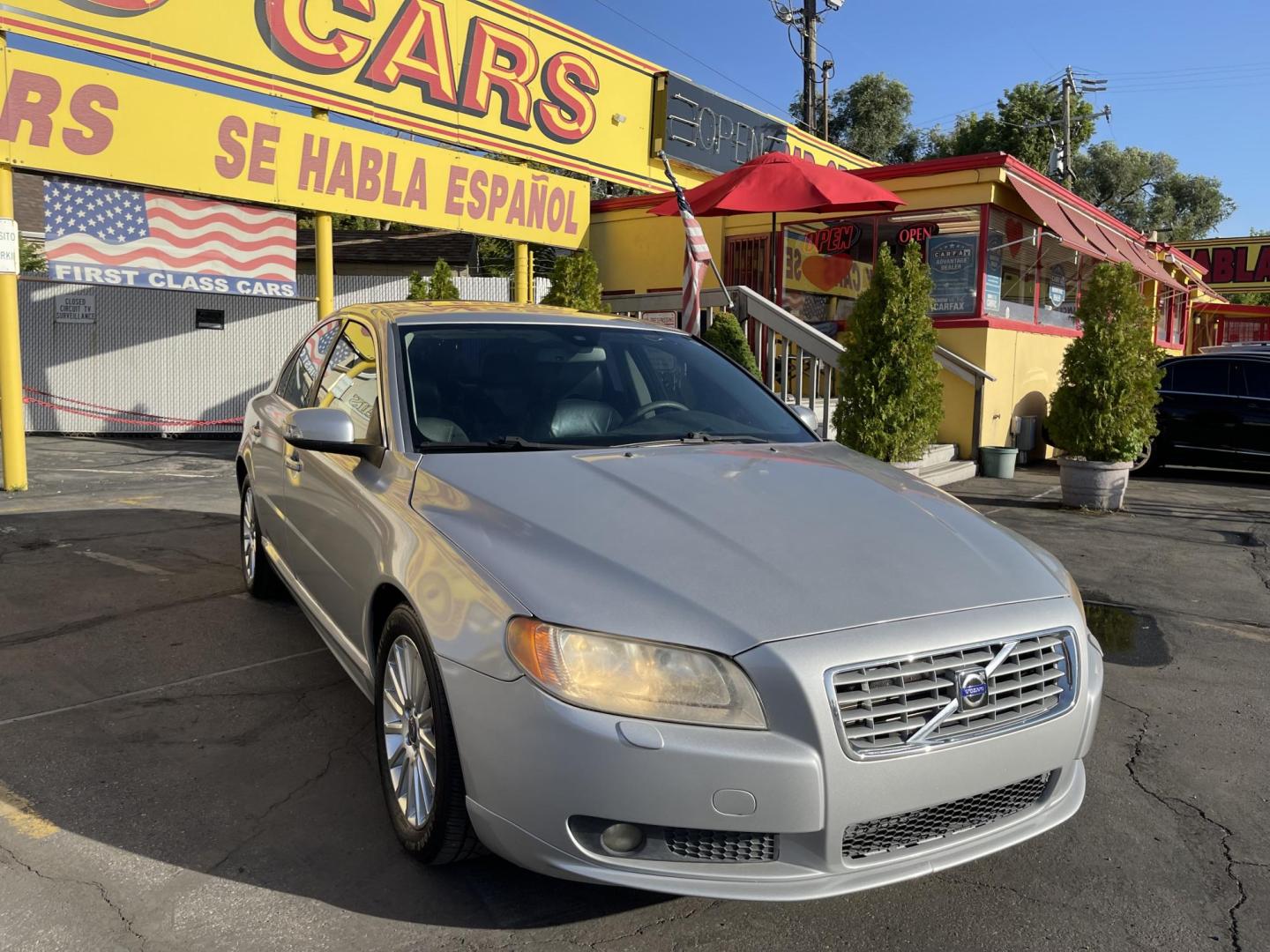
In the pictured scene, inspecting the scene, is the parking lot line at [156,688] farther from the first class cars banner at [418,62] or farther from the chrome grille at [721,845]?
the first class cars banner at [418,62]

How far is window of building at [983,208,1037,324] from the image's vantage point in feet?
41.5

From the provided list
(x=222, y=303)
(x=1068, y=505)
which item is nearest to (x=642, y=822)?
(x=1068, y=505)

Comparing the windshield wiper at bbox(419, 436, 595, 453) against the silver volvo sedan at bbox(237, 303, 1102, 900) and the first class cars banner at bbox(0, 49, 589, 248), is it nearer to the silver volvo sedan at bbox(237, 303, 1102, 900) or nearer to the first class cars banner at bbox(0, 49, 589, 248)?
the silver volvo sedan at bbox(237, 303, 1102, 900)

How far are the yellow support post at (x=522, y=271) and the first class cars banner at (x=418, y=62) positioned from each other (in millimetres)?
1211

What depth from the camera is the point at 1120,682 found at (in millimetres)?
4539

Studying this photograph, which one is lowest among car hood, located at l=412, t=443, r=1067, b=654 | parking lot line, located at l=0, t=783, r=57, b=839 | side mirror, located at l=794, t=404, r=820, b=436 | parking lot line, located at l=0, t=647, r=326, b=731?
parking lot line, located at l=0, t=783, r=57, b=839

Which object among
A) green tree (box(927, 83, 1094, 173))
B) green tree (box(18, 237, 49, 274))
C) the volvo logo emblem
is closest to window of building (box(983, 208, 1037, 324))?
the volvo logo emblem

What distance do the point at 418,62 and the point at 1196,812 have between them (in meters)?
11.1

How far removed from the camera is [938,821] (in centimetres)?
238

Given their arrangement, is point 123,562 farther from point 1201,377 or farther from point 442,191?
point 1201,377

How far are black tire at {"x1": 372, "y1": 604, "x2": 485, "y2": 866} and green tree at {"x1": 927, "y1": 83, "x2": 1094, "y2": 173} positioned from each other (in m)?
40.9

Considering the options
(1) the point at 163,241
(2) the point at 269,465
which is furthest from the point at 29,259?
(2) the point at 269,465

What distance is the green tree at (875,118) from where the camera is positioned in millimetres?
45562

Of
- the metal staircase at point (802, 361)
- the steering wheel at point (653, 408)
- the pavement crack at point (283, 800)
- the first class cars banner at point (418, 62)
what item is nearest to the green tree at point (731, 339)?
the metal staircase at point (802, 361)
